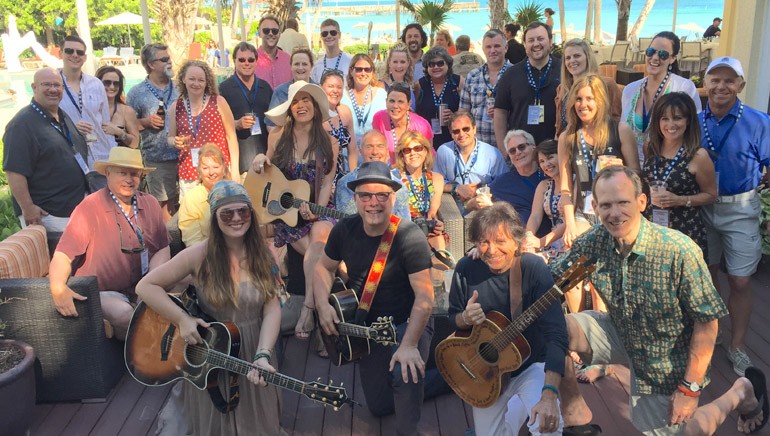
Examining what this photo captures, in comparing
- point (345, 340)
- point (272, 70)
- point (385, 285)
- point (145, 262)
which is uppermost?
point (272, 70)

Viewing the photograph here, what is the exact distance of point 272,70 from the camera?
7.37 m

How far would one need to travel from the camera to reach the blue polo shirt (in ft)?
14.0

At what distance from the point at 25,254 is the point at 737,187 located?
4696 mm

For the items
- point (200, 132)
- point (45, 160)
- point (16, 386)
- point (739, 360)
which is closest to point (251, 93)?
point (200, 132)

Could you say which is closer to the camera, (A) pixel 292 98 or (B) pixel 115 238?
(B) pixel 115 238

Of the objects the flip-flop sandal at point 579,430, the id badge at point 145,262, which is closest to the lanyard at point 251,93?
the id badge at point 145,262

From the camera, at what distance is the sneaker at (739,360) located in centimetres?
417

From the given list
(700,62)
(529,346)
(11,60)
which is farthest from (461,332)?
(11,60)

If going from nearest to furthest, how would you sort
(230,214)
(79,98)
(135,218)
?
(230,214)
(135,218)
(79,98)

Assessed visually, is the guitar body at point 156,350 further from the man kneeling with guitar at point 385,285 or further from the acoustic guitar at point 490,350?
the acoustic guitar at point 490,350

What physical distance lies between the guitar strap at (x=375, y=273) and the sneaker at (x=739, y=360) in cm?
234

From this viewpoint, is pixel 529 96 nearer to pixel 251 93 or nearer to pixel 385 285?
pixel 251 93

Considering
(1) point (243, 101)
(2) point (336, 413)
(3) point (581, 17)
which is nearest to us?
(2) point (336, 413)

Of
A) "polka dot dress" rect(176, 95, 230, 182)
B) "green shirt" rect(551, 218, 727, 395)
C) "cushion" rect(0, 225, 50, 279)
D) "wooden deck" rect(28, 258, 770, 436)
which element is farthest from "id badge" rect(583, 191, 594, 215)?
"cushion" rect(0, 225, 50, 279)
